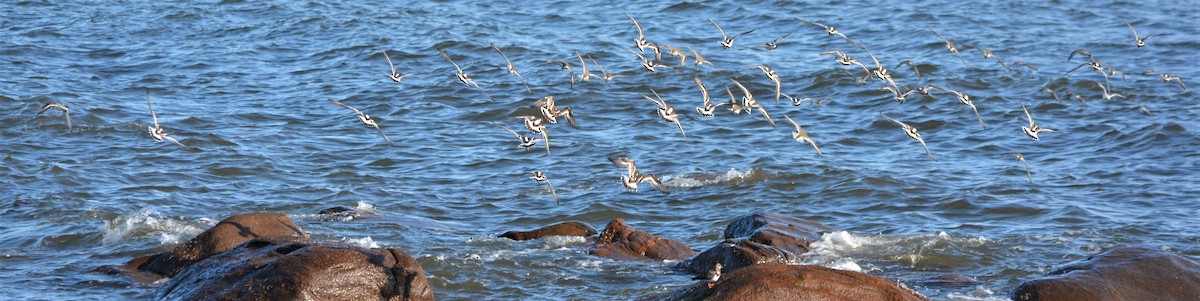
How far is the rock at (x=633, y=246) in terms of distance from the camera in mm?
13497

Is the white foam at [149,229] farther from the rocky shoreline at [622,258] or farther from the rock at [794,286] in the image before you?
the rock at [794,286]

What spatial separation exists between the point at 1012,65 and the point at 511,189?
40.7 ft

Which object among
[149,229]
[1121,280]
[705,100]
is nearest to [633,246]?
[1121,280]

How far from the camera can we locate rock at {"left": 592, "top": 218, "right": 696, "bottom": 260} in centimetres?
1350

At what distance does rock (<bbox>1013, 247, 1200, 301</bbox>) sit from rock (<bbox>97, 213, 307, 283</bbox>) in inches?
232

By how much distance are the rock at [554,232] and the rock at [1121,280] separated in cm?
442

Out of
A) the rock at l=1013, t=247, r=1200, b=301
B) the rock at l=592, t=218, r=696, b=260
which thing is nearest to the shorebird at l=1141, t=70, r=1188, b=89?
the rock at l=1013, t=247, r=1200, b=301

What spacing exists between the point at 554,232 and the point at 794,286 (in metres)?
5.03

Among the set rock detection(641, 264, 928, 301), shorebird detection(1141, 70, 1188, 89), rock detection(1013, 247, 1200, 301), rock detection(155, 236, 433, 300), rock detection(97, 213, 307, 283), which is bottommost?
shorebird detection(1141, 70, 1188, 89)

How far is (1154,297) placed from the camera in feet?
37.5

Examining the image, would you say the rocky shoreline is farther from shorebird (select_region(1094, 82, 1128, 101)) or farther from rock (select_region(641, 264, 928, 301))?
shorebird (select_region(1094, 82, 1128, 101))

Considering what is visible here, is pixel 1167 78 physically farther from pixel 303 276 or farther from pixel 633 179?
pixel 303 276

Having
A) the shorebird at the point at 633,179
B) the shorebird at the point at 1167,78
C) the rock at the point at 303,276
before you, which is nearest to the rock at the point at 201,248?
the rock at the point at 303,276

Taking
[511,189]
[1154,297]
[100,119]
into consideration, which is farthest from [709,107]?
[100,119]
